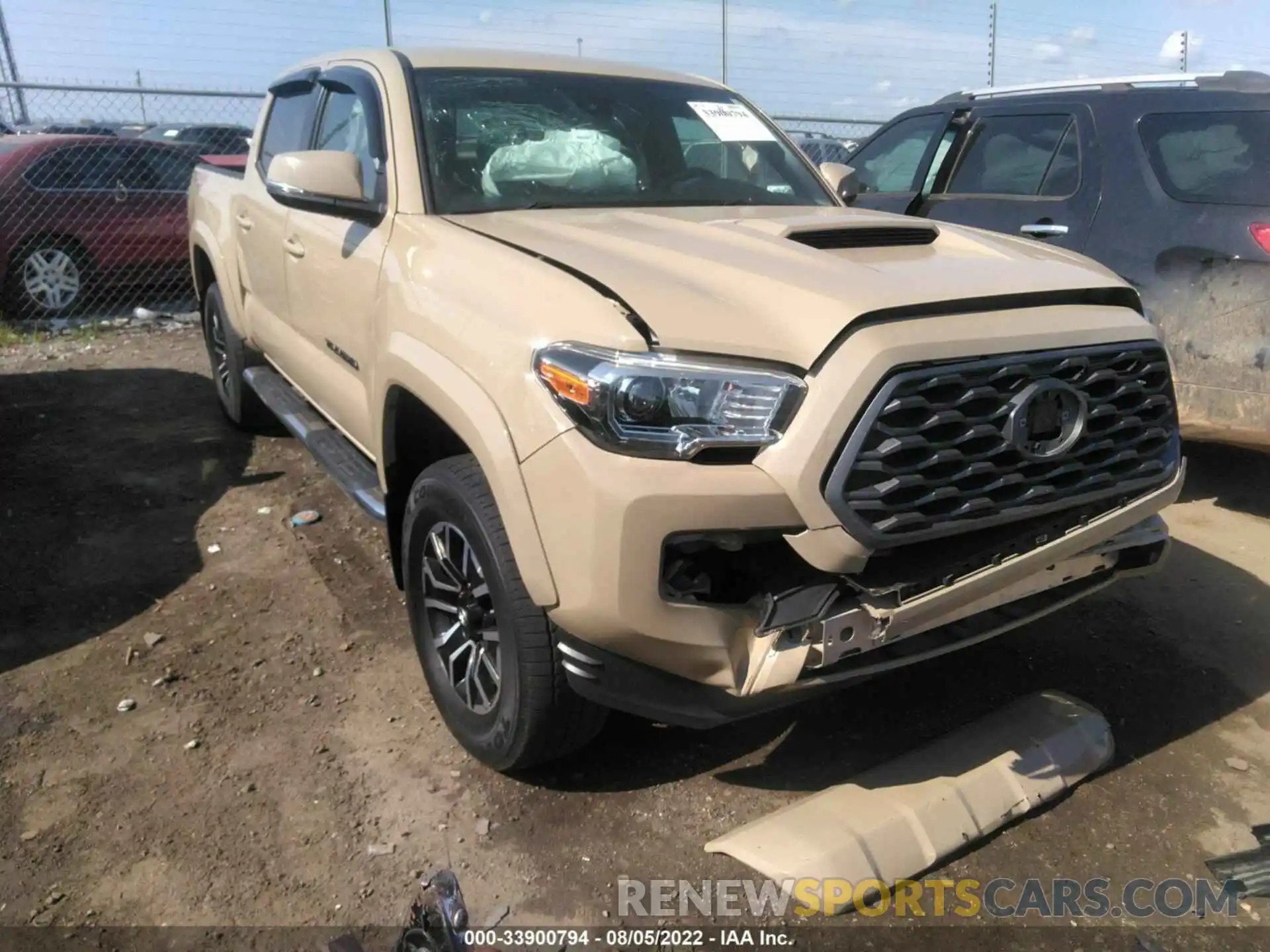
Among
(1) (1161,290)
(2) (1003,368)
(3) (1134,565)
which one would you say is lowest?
(3) (1134,565)

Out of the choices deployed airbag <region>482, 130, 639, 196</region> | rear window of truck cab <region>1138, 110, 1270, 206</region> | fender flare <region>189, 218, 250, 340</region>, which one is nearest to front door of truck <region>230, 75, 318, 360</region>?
fender flare <region>189, 218, 250, 340</region>

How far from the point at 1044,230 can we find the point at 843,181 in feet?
5.14

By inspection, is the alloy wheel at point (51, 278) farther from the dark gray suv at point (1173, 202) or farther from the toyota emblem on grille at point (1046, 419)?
the toyota emblem on grille at point (1046, 419)

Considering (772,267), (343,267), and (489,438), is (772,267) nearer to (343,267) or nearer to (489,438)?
(489,438)

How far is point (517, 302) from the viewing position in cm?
232

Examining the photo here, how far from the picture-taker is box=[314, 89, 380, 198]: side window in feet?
10.8

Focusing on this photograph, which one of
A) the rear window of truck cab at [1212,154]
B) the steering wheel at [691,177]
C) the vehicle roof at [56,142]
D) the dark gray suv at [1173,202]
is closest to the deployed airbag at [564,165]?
the steering wheel at [691,177]

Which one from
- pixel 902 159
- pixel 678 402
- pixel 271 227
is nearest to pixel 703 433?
pixel 678 402

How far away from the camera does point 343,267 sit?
331cm

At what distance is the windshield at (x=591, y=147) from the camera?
317 centimetres

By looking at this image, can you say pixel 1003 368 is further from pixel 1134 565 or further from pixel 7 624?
pixel 7 624

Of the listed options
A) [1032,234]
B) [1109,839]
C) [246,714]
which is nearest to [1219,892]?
[1109,839]

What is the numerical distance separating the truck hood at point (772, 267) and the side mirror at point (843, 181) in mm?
790

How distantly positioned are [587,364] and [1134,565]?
1.62 meters
